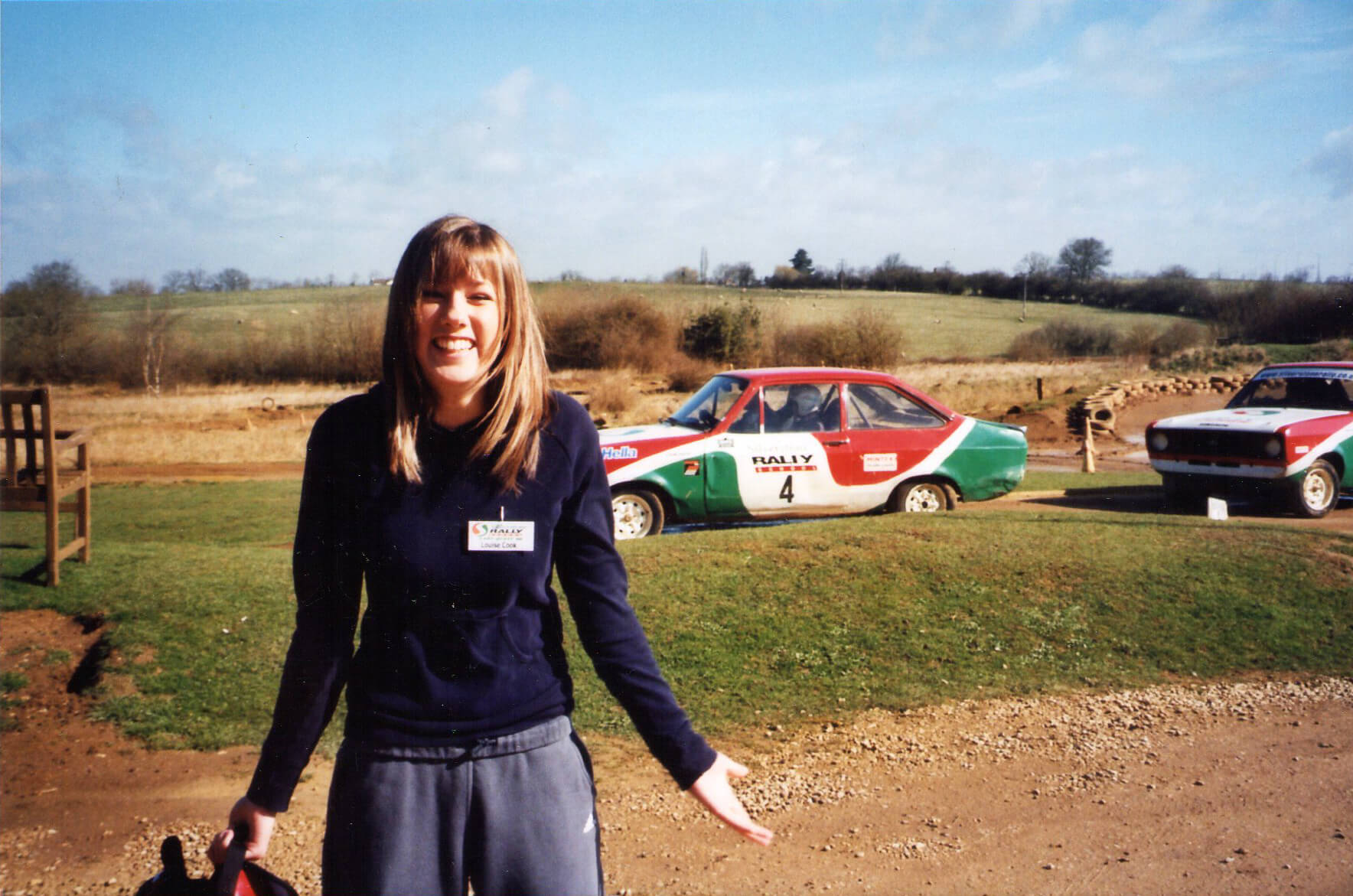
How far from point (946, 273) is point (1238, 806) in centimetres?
7448

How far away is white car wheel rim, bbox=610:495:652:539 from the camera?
957 centimetres

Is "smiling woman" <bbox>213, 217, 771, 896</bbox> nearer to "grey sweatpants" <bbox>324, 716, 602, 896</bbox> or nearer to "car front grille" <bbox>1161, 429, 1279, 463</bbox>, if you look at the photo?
"grey sweatpants" <bbox>324, 716, 602, 896</bbox>

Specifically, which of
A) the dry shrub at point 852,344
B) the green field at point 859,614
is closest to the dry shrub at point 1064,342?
the dry shrub at point 852,344

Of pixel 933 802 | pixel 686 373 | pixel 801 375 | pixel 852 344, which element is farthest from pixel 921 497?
pixel 686 373

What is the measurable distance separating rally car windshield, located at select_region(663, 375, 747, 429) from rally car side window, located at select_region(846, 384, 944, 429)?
1.12 m

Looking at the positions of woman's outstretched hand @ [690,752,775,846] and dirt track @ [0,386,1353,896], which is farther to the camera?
dirt track @ [0,386,1353,896]

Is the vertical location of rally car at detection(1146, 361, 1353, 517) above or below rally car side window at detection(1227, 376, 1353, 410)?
below

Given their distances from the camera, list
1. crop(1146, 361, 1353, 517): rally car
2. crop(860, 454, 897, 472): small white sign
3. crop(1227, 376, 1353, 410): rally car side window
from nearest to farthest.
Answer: crop(860, 454, 897, 472): small white sign, crop(1146, 361, 1353, 517): rally car, crop(1227, 376, 1353, 410): rally car side window

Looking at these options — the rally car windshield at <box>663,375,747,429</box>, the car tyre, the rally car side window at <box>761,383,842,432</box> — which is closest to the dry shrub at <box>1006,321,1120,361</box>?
the car tyre

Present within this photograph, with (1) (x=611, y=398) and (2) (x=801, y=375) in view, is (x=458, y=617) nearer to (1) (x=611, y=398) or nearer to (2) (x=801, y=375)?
(2) (x=801, y=375)

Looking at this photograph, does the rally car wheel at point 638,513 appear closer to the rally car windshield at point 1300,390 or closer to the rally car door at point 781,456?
the rally car door at point 781,456

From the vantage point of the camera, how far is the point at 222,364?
1863 inches

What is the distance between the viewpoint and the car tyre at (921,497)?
10.5 metres

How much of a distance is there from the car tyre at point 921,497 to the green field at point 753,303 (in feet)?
104
